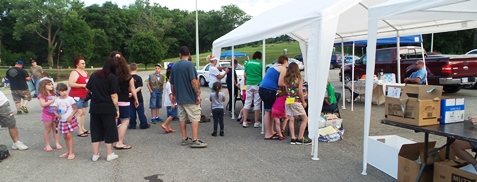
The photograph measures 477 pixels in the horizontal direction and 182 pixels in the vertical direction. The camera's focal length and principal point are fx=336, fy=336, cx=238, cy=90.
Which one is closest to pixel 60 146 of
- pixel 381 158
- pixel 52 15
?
pixel 381 158

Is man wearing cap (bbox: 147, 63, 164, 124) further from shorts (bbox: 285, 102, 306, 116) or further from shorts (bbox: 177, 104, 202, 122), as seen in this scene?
shorts (bbox: 285, 102, 306, 116)

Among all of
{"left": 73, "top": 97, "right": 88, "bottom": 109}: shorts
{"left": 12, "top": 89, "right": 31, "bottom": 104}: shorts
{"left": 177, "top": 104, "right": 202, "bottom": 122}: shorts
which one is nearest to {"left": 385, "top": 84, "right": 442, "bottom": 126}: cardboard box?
{"left": 177, "top": 104, "right": 202, "bottom": 122}: shorts

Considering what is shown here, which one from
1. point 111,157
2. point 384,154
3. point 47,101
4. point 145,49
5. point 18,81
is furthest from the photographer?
point 145,49

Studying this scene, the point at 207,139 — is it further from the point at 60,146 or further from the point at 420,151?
the point at 420,151

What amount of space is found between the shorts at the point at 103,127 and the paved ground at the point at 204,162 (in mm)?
395

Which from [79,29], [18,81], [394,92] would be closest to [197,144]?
[394,92]

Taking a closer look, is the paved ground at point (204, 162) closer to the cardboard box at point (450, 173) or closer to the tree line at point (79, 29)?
the cardboard box at point (450, 173)

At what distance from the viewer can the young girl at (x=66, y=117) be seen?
520 cm

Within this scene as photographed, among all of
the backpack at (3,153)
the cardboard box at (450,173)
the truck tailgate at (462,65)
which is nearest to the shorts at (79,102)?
the backpack at (3,153)

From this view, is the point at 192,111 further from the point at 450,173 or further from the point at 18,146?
the point at 450,173

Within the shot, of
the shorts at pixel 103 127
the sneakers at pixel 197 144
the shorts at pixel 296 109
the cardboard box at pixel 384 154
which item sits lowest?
the sneakers at pixel 197 144

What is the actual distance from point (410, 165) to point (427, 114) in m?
0.65

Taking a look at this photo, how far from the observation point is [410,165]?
11.8ft

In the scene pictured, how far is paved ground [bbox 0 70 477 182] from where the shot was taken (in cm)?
440
